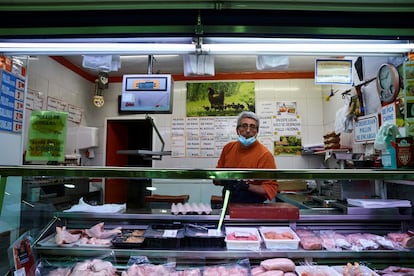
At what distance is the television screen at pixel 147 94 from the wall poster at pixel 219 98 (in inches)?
110

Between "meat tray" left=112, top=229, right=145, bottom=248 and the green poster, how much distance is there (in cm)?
67

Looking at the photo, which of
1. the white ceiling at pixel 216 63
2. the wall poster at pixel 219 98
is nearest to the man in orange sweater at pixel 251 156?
the white ceiling at pixel 216 63

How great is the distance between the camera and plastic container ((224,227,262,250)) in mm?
1853

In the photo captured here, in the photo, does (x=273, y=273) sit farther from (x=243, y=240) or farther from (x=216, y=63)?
(x=216, y=63)

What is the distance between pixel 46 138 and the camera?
1.81m

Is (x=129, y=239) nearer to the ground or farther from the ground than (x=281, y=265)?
farther from the ground

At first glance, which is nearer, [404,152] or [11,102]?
[404,152]

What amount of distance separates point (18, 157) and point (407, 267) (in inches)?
162

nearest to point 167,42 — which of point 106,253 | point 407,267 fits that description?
point 106,253

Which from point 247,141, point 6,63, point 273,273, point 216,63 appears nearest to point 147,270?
point 273,273

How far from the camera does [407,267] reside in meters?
1.80

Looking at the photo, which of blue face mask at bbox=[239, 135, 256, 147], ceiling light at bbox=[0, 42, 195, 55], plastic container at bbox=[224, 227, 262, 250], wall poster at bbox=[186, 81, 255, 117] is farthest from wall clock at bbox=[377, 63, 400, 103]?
wall poster at bbox=[186, 81, 255, 117]

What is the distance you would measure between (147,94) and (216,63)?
8.85 feet

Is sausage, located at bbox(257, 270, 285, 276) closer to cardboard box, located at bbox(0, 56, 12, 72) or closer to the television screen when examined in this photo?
the television screen
